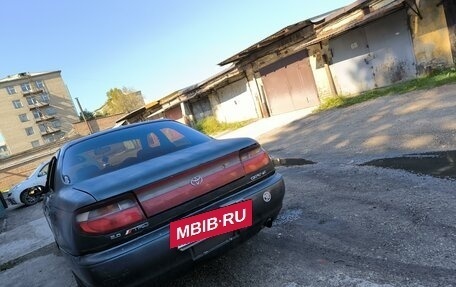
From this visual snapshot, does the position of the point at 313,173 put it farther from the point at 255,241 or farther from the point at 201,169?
the point at 201,169

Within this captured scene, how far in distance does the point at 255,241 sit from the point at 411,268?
5.16 ft

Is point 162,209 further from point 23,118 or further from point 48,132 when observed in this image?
point 48,132

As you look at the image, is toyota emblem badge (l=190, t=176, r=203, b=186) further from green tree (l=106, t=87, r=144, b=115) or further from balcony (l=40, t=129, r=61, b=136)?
balcony (l=40, t=129, r=61, b=136)

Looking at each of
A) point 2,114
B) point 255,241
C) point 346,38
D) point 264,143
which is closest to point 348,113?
point 264,143

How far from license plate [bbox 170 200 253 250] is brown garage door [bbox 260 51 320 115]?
47.2ft

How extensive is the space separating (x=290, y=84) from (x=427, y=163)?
13.0 meters

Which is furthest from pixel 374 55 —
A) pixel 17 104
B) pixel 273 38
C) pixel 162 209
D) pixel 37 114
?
pixel 17 104

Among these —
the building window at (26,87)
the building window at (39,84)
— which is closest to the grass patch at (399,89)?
the building window at (26,87)

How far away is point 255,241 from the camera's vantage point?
3.87 meters

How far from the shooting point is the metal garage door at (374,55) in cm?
1252

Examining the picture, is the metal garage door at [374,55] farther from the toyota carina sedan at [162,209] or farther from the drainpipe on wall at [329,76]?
the toyota carina sedan at [162,209]

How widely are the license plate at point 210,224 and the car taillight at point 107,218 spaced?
1.04 feet

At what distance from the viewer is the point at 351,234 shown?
347cm

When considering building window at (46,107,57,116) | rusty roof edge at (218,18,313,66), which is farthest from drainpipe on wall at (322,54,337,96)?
building window at (46,107,57,116)
